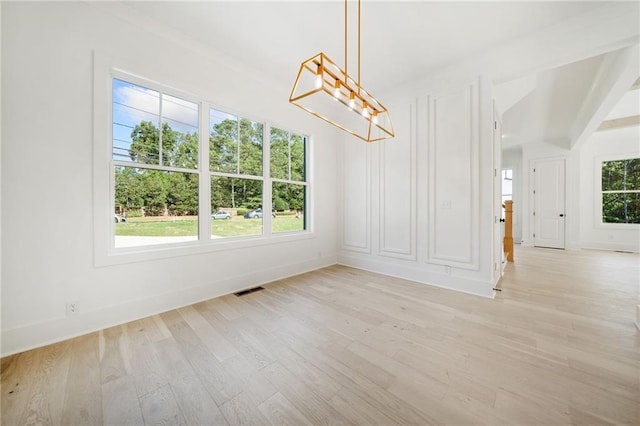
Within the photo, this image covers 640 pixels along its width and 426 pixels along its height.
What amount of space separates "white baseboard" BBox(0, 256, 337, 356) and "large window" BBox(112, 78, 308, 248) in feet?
1.95

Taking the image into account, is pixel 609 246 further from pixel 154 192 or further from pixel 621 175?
pixel 154 192

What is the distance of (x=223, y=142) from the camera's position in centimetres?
306

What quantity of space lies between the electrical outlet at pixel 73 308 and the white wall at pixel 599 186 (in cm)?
1014

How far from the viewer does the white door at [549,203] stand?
6258 mm

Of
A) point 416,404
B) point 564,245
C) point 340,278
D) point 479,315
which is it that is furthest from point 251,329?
point 564,245

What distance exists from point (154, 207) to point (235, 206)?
930 mm

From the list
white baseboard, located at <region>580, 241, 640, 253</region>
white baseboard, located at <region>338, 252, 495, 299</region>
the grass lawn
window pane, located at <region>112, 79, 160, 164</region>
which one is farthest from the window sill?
white baseboard, located at <region>580, 241, 640, 253</region>

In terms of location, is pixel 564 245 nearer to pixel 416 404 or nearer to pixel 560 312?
pixel 560 312

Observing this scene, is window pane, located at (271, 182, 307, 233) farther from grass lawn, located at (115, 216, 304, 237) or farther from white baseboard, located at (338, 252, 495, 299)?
white baseboard, located at (338, 252, 495, 299)

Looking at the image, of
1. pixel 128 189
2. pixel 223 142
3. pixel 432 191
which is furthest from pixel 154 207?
pixel 432 191

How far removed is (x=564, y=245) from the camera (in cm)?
615

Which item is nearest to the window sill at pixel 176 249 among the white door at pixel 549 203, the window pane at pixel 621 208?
the white door at pixel 549 203

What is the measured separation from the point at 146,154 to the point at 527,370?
375 cm

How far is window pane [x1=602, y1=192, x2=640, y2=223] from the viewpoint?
5.71 m
